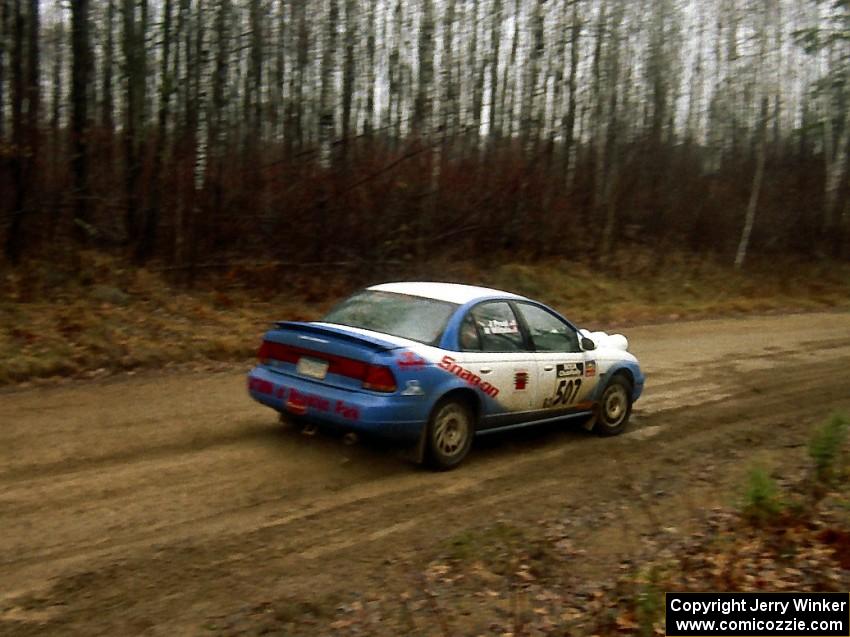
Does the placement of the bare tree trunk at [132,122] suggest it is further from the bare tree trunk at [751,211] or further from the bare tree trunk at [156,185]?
the bare tree trunk at [751,211]

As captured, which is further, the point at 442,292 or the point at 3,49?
the point at 3,49

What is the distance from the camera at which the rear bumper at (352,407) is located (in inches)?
287

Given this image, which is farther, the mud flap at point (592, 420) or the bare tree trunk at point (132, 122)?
the bare tree trunk at point (132, 122)

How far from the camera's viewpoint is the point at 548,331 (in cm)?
896

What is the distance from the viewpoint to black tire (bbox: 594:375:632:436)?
966 cm

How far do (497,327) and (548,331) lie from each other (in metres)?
0.79

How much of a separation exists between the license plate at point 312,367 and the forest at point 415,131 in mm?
8760

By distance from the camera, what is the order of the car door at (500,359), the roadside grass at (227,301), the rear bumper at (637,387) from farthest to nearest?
the roadside grass at (227,301)
the rear bumper at (637,387)
the car door at (500,359)

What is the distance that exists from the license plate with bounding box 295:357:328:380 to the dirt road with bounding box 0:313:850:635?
0.73m

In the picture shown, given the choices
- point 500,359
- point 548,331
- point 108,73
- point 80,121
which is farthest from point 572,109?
point 500,359

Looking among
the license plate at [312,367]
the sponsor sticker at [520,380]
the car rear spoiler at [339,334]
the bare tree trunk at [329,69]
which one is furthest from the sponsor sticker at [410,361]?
the bare tree trunk at [329,69]

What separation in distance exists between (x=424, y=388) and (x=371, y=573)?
2.14 m

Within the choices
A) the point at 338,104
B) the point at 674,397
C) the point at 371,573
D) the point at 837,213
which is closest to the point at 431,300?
the point at 371,573

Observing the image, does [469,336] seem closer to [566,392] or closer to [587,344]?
[566,392]
